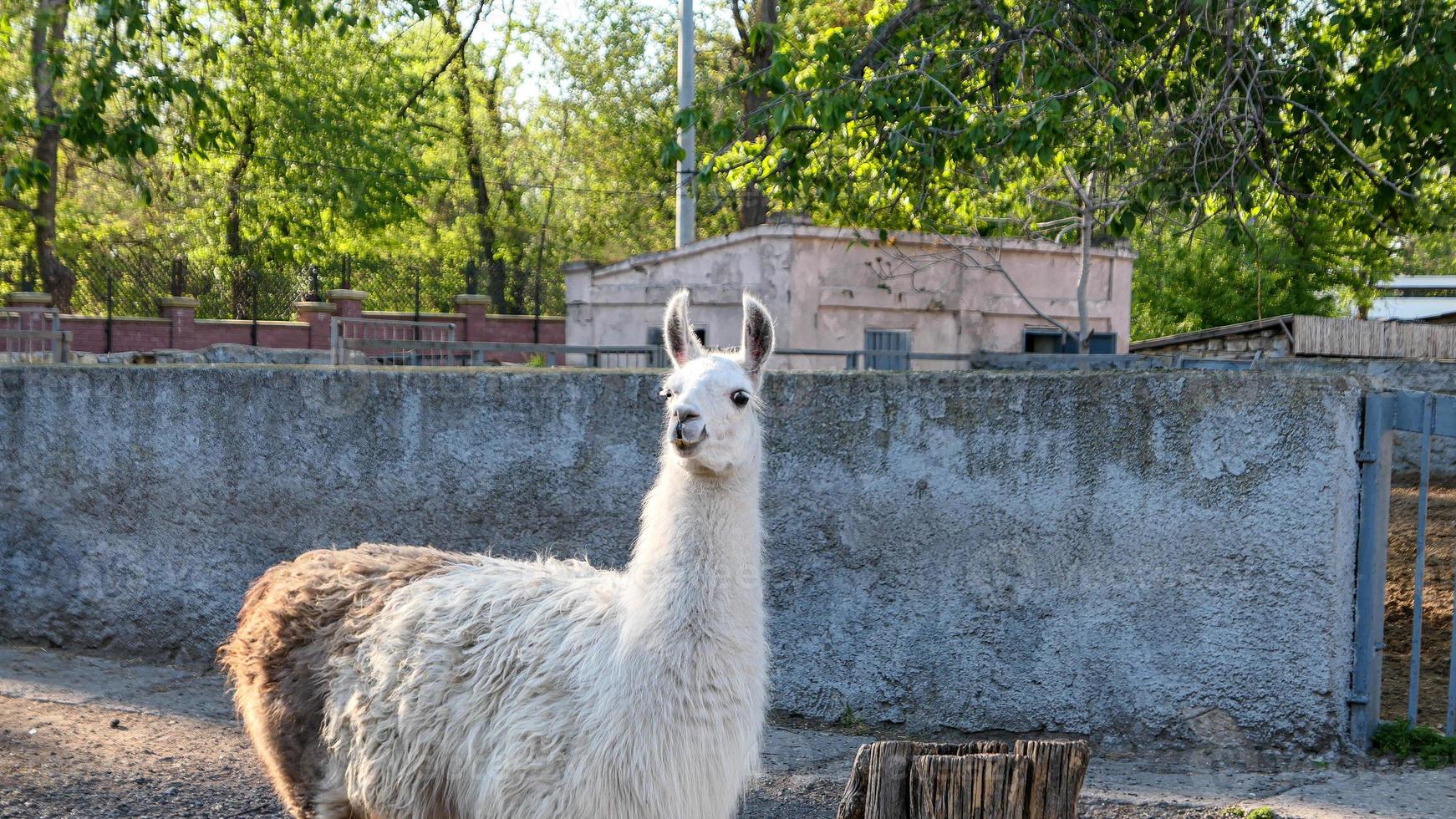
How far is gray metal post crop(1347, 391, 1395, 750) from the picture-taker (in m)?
5.29

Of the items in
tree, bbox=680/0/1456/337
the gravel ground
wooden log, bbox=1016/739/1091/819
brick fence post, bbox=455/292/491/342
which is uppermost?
tree, bbox=680/0/1456/337

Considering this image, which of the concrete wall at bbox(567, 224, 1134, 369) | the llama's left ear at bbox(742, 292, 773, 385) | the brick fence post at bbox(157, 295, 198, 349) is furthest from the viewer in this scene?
the brick fence post at bbox(157, 295, 198, 349)

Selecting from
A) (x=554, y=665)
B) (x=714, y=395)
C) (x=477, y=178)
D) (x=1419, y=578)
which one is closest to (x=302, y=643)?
(x=554, y=665)

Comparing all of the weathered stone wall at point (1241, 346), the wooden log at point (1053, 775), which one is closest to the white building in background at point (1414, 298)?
the weathered stone wall at point (1241, 346)

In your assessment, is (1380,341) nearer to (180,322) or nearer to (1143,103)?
(1143,103)

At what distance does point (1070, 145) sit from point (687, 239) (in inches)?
380

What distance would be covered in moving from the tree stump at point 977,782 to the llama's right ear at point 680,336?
1434 mm

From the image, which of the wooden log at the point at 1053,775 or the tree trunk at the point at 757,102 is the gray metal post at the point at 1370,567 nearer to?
the wooden log at the point at 1053,775

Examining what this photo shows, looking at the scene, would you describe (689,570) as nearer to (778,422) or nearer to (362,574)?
(362,574)

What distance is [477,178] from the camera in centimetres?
3716

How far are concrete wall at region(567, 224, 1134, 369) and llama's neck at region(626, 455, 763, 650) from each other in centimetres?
1218

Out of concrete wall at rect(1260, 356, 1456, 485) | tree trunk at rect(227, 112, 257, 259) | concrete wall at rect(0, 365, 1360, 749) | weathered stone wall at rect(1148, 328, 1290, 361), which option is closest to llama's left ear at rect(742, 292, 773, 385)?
concrete wall at rect(0, 365, 1360, 749)

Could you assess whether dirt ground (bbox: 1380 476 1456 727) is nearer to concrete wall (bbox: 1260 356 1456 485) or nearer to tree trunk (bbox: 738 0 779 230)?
concrete wall (bbox: 1260 356 1456 485)

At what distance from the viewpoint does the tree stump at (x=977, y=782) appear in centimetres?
272
